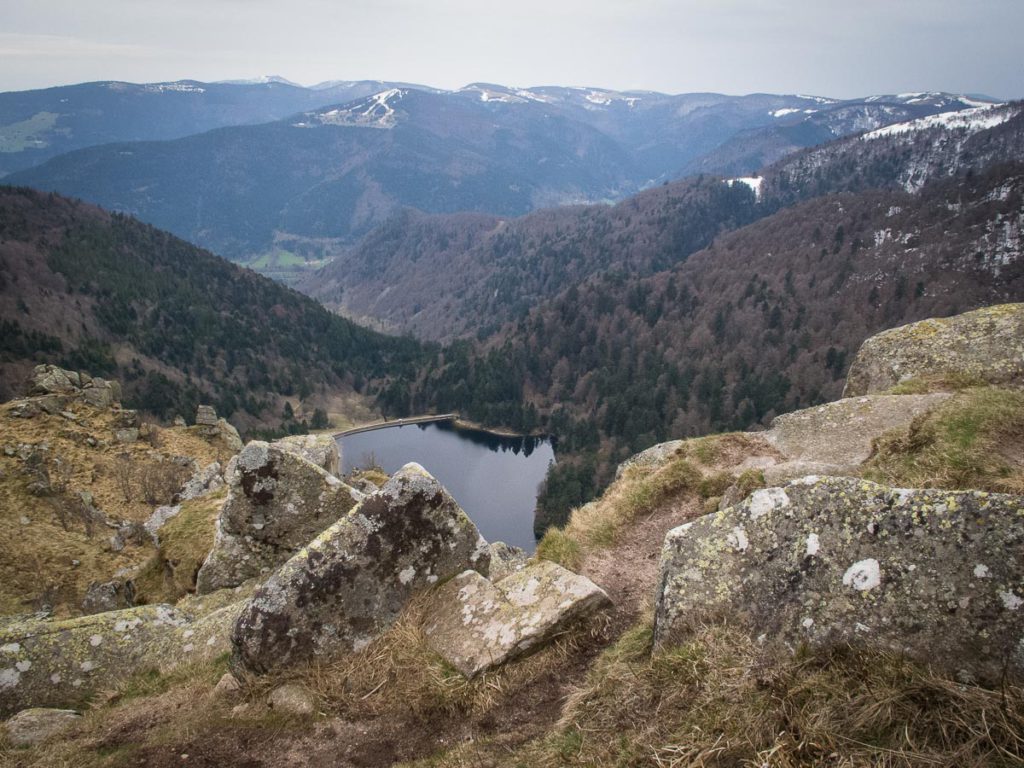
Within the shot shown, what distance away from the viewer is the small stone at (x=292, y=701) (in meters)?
7.58

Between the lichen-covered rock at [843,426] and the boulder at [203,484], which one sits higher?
the lichen-covered rock at [843,426]

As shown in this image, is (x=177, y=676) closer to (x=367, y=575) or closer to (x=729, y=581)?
(x=367, y=575)

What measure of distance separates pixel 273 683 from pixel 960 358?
19.3 m

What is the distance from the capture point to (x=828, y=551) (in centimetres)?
589

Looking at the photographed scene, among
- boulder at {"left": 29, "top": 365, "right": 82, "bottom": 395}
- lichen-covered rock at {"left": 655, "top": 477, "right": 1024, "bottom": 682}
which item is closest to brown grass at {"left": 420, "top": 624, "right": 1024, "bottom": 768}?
lichen-covered rock at {"left": 655, "top": 477, "right": 1024, "bottom": 682}

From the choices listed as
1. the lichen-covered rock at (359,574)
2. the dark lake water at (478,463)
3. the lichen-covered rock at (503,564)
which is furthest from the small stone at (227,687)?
the dark lake water at (478,463)

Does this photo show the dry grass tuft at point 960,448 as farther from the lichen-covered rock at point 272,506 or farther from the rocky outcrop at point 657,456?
the lichen-covered rock at point 272,506

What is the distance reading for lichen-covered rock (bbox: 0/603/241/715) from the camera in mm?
9758

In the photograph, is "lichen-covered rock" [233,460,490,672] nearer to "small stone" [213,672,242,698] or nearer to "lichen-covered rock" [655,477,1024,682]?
"small stone" [213,672,242,698]

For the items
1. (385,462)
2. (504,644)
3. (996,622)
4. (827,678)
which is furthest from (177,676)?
(385,462)

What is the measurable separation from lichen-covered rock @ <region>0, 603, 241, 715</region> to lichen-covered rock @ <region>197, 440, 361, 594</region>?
1.61 metres

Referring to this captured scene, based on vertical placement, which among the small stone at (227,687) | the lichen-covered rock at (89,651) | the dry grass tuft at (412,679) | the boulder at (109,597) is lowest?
the boulder at (109,597)

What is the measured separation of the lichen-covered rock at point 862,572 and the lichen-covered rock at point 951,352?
13705 mm

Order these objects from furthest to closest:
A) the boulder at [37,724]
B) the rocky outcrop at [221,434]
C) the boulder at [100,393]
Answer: the rocky outcrop at [221,434]
the boulder at [100,393]
the boulder at [37,724]
